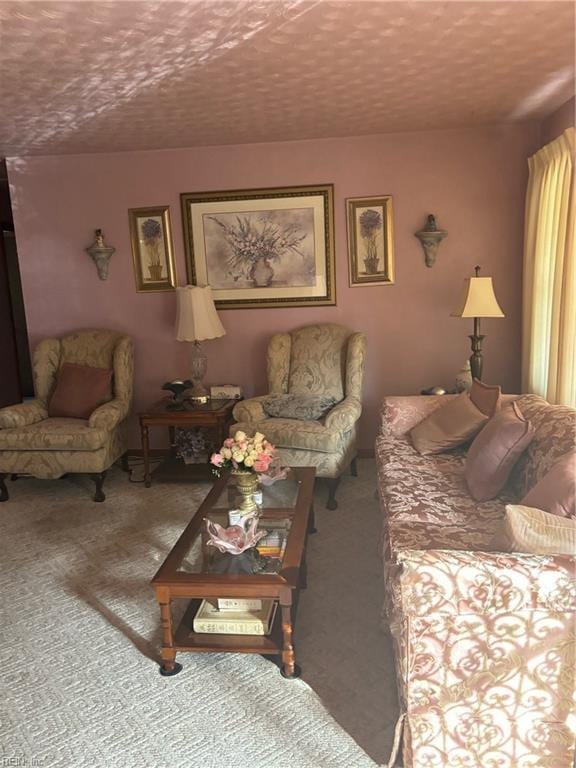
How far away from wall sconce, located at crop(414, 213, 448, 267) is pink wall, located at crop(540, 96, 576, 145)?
0.90 meters

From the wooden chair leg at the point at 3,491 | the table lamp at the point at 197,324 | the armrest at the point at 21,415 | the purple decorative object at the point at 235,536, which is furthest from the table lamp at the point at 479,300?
the wooden chair leg at the point at 3,491

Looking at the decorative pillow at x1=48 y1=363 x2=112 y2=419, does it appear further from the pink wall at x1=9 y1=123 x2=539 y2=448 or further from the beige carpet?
the beige carpet

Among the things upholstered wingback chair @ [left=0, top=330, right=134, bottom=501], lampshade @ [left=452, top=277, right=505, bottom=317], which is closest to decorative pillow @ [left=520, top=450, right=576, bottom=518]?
lampshade @ [left=452, top=277, right=505, bottom=317]

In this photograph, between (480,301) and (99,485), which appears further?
(99,485)

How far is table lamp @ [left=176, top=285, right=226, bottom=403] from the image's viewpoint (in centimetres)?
417

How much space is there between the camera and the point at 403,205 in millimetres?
4297

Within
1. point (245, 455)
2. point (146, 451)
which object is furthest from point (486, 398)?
point (146, 451)

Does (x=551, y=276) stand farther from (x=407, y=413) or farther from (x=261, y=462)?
(x=261, y=462)

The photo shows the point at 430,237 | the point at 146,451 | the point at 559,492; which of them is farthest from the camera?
the point at 430,237

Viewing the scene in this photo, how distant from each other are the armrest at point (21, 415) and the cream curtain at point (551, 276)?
3452mm

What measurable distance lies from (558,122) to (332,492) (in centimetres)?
276

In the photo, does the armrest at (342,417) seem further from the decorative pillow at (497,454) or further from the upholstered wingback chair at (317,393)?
the decorative pillow at (497,454)

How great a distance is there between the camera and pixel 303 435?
362 cm

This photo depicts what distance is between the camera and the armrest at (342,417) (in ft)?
12.0
